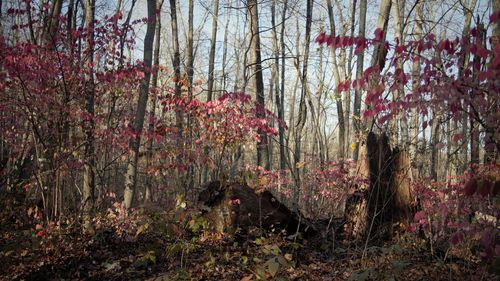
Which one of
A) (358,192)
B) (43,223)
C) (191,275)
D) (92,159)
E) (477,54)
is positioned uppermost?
(477,54)

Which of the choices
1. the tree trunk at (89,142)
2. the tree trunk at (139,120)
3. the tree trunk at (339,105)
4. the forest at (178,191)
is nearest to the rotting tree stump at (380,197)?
the forest at (178,191)

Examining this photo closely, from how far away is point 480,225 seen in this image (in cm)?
318

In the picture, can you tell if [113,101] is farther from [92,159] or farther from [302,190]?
[302,190]

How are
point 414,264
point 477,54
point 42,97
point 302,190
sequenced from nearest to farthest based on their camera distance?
point 477,54, point 414,264, point 42,97, point 302,190

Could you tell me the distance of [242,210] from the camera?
620 centimetres

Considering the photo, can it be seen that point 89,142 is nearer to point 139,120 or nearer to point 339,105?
point 139,120

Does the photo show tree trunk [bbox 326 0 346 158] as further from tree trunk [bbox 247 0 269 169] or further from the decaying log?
the decaying log

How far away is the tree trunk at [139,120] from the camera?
6895 millimetres

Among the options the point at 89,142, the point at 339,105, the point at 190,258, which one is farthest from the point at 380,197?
the point at 339,105

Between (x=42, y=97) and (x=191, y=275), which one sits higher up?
(x=42, y=97)

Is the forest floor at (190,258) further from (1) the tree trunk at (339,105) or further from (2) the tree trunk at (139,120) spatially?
(1) the tree trunk at (339,105)

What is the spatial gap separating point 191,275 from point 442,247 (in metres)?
3.37

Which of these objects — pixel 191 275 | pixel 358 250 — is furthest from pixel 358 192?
pixel 191 275

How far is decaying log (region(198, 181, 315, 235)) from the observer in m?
6.14
